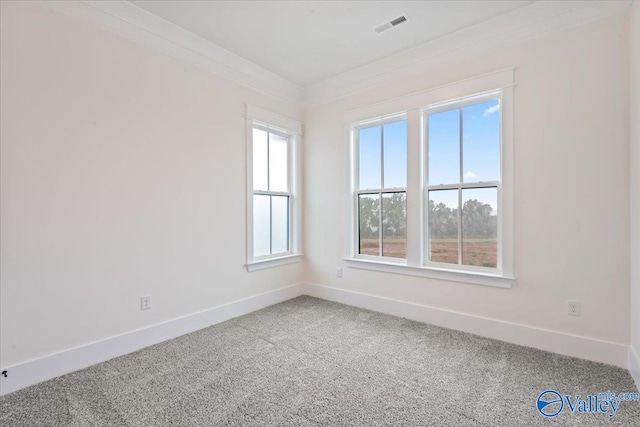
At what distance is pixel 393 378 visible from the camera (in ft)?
6.75

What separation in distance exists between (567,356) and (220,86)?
13.0ft

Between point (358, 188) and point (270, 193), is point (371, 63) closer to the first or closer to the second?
point (358, 188)

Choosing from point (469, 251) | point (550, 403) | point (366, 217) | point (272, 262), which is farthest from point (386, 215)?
point (550, 403)

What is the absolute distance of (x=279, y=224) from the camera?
12.9ft

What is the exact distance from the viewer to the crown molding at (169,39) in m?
2.25

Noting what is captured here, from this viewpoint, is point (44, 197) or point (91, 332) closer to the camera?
point (44, 197)

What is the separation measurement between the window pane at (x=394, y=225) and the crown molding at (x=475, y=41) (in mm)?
1323

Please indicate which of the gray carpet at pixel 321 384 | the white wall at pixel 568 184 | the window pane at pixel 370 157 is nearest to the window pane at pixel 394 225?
the window pane at pixel 370 157

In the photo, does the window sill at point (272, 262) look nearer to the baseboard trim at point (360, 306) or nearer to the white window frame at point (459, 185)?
the baseboard trim at point (360, 306)

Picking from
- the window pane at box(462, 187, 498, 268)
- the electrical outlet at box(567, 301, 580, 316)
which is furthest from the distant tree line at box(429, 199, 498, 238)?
the electrical outlet at box(567, 301, 580, 316)

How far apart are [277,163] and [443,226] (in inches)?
Answer: 85.3

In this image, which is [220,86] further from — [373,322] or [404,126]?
[373,322]

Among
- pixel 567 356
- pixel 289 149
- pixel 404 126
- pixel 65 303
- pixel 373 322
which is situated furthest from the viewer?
pixel 289 149

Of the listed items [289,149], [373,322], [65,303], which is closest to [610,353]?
[373,322]
